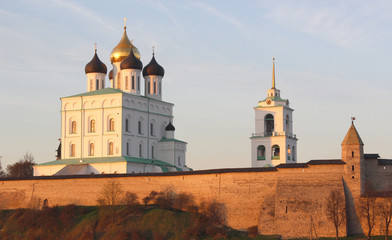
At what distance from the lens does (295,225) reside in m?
41.8

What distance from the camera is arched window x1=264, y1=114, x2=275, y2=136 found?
59125 millimetres

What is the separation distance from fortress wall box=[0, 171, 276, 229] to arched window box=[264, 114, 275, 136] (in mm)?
14450

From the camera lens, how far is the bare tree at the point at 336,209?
4091 cm

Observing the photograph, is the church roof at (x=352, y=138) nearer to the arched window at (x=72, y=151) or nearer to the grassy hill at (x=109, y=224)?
the grassy hill at (x=109, y=224)

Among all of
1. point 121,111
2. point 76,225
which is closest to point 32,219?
point 76,225

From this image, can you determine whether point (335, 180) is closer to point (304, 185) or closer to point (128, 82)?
point (304, 185)

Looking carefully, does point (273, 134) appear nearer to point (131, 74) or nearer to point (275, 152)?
point (275, 152)

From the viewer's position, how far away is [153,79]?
201ft

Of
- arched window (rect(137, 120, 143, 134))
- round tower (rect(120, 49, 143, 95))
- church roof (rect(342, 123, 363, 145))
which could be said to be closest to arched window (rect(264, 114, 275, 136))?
arched window (rect(137, 120, 143, 134))

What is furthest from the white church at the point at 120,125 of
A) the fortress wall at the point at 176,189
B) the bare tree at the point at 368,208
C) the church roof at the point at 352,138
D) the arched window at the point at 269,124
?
the bare tree at the point at 368,208

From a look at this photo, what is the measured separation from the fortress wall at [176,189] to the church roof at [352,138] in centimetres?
435

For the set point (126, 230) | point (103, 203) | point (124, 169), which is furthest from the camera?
point (124, 169)

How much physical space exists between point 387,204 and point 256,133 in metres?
19.3

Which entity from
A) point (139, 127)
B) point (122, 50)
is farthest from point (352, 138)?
point (122, 50)
